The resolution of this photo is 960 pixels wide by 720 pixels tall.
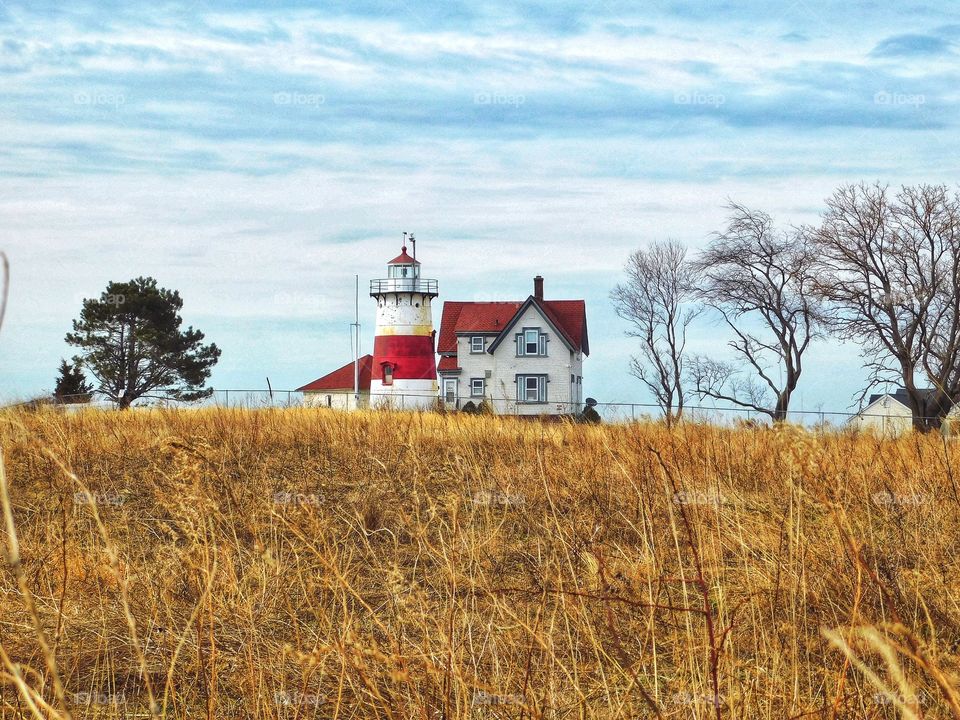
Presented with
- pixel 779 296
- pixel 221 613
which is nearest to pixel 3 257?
pixel 221 613

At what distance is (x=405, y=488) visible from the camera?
333 inches

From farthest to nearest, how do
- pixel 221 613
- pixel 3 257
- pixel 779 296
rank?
pixel 779 296
pixel 221 613
pixel 3 257

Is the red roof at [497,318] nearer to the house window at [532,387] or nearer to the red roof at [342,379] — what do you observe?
the house window at [532,387]

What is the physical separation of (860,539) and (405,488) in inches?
163

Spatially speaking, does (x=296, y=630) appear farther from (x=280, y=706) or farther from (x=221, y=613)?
(x=221, y=613)

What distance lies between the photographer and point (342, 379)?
199 ft

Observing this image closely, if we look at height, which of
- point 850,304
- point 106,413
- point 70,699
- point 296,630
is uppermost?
point 850,304

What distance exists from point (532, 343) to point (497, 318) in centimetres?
259

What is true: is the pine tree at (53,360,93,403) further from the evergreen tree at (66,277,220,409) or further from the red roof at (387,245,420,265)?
the red roof at (387,245,420,265)

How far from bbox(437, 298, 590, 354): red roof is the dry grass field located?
126 ft

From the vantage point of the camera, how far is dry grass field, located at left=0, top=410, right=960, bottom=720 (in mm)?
3355

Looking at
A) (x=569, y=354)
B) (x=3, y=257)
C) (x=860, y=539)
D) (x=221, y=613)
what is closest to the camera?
(x=3, y=257)

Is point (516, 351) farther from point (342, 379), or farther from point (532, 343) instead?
point (342, 379)

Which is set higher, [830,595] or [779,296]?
[779,296]
